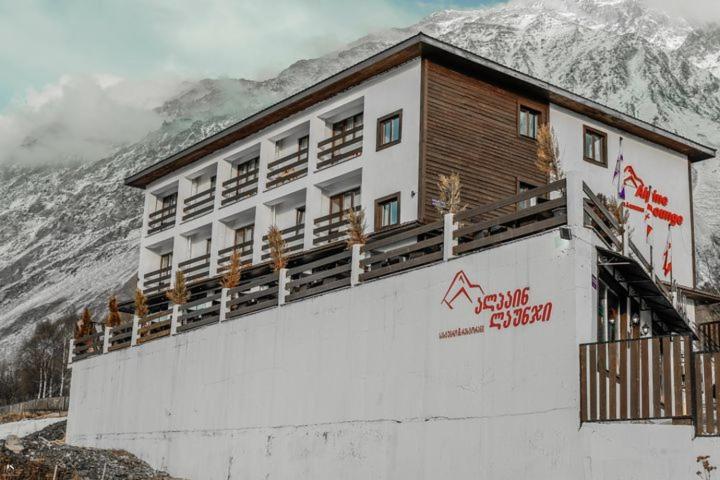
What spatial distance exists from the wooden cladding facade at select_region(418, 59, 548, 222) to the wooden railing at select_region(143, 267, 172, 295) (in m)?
15.4

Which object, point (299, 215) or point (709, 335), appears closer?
point (709, 335)

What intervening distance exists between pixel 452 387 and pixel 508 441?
71.8 inches

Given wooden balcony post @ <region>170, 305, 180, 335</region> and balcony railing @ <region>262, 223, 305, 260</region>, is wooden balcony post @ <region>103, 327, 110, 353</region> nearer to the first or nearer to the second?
wooden balcony post @ <region>170, 305, 180, 335</region>

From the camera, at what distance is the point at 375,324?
20.9 meters

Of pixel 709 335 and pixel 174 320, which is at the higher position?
pixel 174 320

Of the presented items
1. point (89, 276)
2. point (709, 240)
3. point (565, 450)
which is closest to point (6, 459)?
point (565, 450)

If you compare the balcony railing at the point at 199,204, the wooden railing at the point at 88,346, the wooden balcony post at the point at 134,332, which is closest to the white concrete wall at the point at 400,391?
the wooden balcony post at the point at 134,332

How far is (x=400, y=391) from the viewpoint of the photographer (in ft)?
65.0

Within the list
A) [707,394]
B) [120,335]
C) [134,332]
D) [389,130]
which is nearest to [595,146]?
[389,130]

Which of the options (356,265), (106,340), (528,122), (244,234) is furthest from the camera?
(244,234)

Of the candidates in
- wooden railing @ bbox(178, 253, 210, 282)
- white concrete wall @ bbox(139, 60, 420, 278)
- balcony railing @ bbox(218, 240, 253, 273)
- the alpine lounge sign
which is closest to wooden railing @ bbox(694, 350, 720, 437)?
the alpine lounge sign

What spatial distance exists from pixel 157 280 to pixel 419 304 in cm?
2146

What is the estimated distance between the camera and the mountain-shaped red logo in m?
18.8

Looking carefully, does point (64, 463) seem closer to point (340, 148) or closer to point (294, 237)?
point (294, 237)
